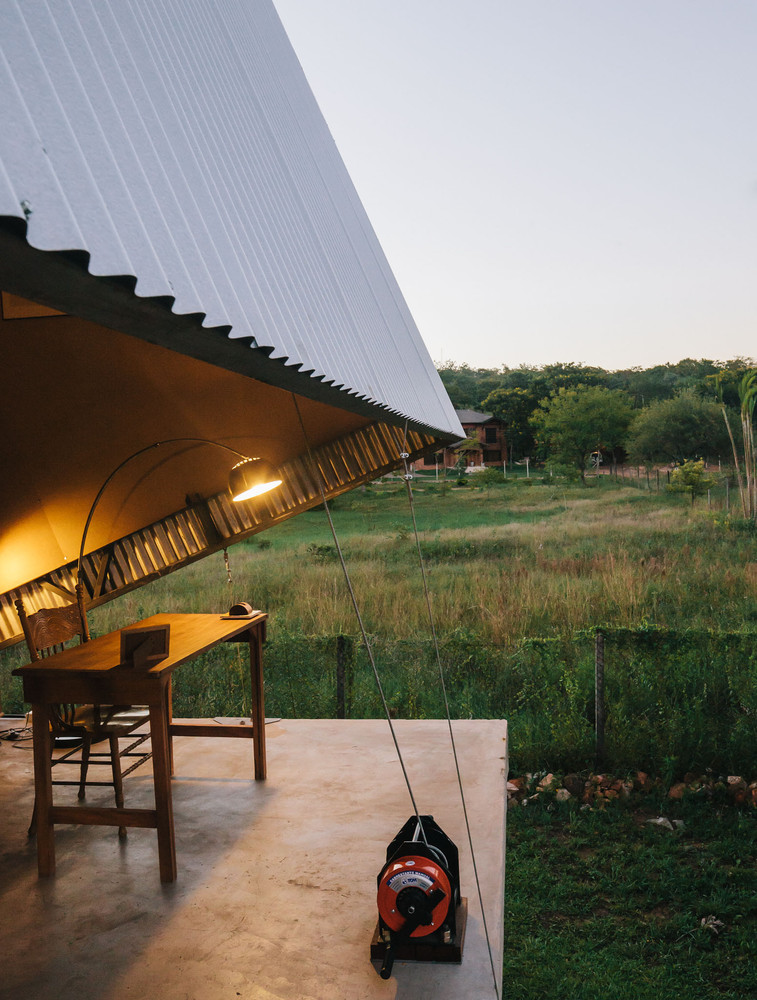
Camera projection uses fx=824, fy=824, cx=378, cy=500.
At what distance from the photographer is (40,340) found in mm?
3373

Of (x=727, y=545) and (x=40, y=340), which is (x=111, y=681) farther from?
(x=727, y=545)

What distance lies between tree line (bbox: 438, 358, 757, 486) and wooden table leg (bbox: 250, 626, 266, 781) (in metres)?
20.5

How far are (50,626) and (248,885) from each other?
171cm

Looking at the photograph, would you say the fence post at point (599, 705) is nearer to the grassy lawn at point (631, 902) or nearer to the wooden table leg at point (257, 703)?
the grassy lawn at point (631, 902)

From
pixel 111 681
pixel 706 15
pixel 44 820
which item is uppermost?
pixel 706 15

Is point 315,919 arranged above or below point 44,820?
below

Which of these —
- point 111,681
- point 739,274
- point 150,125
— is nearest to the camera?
point 150,125

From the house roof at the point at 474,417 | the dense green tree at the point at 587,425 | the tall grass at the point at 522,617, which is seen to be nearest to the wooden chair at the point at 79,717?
the tall grass at the point at 522,617

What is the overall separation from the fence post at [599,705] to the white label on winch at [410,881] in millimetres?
4334

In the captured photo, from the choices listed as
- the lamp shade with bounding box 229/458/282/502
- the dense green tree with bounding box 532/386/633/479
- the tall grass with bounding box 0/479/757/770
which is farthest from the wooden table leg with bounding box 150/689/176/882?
A: the dense green tree with bounding box 532/386/633/479

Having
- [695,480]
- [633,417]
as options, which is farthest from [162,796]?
[633,417]

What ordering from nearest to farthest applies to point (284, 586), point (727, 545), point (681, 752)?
point (681, 752)
point (284, 586)
point (727, 545)

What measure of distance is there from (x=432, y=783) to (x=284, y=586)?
11.7 metres

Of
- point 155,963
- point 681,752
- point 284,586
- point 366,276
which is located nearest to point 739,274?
point 284,586
